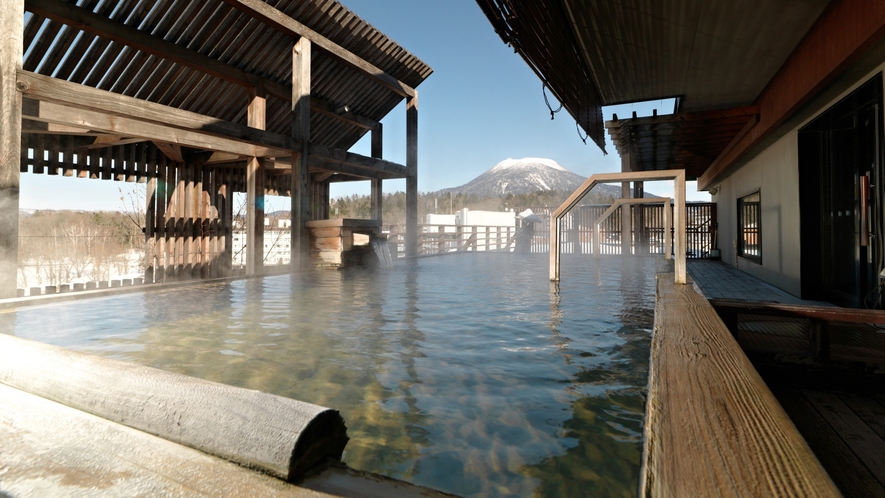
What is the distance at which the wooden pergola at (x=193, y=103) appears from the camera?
5.41 meters

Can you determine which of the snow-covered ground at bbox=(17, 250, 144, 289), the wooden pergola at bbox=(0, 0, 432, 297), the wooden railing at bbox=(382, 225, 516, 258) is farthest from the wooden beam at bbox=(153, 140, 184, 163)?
the wooden railing at bbox=(382, 225, 516, 258)

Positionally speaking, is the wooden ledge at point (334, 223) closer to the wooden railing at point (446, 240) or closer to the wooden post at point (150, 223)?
the wooden post at point (150, 223)

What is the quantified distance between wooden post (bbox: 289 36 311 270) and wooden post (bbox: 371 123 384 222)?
3.09 meters

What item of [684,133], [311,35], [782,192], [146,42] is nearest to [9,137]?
[146,42]

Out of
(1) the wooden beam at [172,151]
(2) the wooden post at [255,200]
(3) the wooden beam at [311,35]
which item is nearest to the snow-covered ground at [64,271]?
(1) the wooden beam at [172,151]

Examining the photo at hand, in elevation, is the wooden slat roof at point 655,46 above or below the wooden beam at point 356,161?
above

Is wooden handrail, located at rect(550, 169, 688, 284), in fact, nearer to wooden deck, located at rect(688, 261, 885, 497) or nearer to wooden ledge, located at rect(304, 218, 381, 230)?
wooden deck, located at rect(688, 261, 885, 497)

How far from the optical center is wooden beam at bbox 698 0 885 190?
136 inches

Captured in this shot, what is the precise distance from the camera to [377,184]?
11609 millimetres

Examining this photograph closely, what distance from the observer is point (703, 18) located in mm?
4734

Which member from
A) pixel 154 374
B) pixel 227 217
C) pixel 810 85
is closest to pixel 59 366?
pixel 154 374

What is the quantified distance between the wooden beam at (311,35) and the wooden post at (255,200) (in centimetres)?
172

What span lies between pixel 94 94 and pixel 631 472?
22.4 feet

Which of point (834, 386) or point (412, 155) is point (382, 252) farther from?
point (834, 386)
